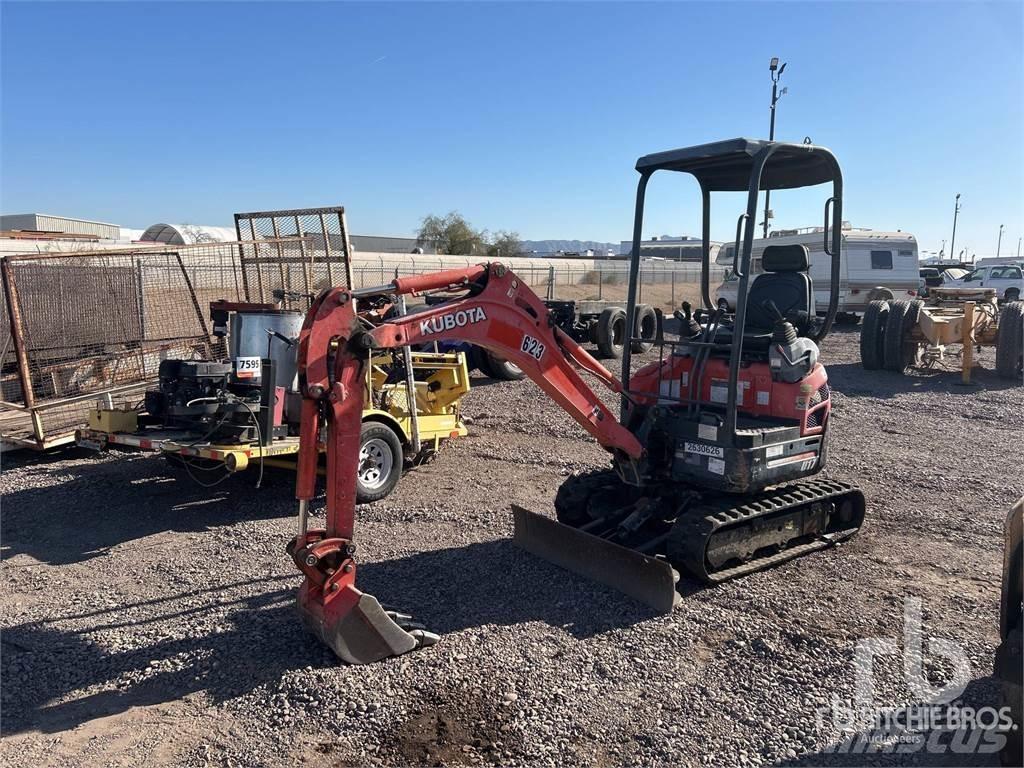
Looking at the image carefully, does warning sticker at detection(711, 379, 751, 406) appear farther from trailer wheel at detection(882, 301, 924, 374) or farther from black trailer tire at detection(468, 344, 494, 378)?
trailer wheel at detection(882, 301, 924, 374)

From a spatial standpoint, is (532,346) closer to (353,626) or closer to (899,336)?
(353,626)

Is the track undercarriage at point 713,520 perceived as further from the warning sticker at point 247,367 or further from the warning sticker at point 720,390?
the warning sticker at point 247,367

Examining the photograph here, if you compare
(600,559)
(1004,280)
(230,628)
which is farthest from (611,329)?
(1004,280)

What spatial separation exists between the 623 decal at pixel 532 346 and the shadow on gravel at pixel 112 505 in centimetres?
320

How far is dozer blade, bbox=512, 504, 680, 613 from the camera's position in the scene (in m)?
5.20

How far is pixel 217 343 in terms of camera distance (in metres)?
10.8

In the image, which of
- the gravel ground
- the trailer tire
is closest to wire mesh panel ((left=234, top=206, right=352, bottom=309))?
the gravel ground

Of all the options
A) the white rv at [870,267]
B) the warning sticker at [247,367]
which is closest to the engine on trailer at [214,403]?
the warning sticker at [247,367]

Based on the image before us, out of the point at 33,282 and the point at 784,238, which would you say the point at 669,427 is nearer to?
the point at 33,282

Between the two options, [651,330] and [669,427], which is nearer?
[669,427]

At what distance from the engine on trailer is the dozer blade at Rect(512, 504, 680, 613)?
2.51m

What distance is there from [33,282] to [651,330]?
1274cm

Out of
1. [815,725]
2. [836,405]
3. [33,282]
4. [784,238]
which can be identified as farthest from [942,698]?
[784,238]

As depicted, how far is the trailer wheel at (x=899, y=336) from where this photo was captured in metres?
15.3
